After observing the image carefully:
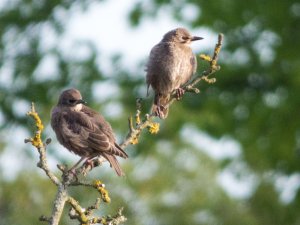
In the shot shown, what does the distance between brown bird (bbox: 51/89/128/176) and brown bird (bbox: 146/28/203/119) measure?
960 mm

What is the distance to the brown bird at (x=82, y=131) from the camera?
6043 millimetres

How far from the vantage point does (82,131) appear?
6.38 metres

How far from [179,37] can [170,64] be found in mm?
472

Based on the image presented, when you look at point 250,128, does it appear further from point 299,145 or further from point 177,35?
point 177,35

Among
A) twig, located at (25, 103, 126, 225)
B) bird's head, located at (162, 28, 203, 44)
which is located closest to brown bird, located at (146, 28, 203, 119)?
bird's head, located at (162, 28, 203, 44)

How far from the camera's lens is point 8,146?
59.0ft

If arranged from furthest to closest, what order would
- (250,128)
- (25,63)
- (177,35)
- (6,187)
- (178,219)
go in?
1. (178,219)
2. (6,187)
3. (25,63)
4. (250,128)
5. (177,35)

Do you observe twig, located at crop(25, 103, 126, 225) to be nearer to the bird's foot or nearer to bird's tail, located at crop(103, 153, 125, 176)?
bird's tail, located at crop(103, 153, 125, 176)

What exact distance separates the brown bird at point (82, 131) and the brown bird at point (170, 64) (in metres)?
0.96

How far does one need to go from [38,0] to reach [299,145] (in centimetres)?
578

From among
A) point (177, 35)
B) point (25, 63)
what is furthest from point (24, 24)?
point (177, 35)

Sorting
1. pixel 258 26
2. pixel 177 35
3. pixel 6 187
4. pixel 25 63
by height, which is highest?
pixel 258 26

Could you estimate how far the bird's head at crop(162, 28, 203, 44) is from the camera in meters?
8.51

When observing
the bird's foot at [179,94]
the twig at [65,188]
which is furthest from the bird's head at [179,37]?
the twig at [65,188]
